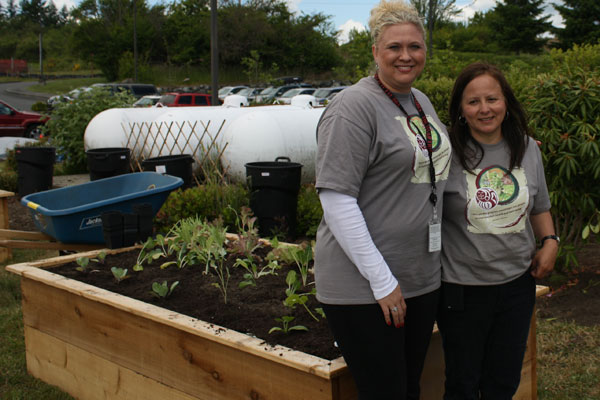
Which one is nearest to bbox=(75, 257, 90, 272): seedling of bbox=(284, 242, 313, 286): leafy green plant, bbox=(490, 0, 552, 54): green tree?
bbox=(284, 242, 313, 286): leafy green plant

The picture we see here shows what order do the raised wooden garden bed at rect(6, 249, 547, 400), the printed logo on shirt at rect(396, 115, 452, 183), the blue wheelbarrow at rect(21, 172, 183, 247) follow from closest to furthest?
1. the printed logo on shirt at rect(396, 115, 452, 183)
2. the raised wooden garden bed at rect(6, 249, 547, 400)
3. the blue wheelbarrow at rect(21, 172, 183, 247)

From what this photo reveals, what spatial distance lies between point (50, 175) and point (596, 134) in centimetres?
781

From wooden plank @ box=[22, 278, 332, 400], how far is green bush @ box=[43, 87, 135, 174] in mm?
9420

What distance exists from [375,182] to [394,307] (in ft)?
1.35

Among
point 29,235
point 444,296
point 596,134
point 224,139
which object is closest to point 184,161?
point 224,139

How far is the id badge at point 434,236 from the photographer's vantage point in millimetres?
2064

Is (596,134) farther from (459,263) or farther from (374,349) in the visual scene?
(374,349)

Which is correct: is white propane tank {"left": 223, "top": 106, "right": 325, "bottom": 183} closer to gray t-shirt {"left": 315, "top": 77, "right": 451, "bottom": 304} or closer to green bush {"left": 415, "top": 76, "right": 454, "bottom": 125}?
green bush {"left": 415, "top": 76, "right": 454, "bottom": 125}

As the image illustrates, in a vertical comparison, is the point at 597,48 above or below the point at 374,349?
above

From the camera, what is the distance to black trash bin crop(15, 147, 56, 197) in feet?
29.8

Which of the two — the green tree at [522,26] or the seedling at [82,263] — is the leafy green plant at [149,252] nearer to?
the seedling at [82,263]

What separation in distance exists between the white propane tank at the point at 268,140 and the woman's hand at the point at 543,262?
6865 millimetres

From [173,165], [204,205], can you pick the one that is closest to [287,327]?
[204,205]

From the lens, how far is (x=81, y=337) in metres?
3.36
